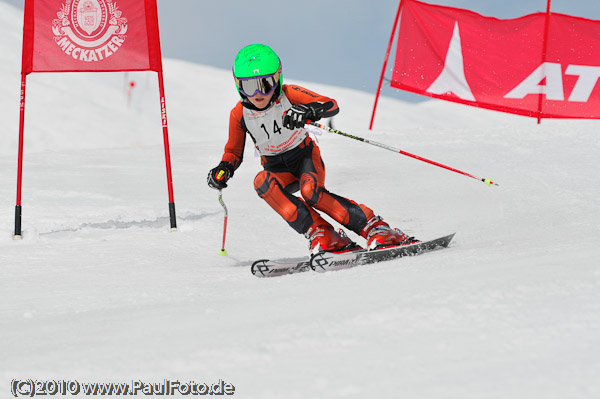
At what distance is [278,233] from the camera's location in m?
5.66

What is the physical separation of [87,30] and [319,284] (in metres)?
3.75

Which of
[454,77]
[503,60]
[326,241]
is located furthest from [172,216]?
[503,60]

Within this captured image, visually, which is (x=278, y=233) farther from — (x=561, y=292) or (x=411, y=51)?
(x=411, y=51)

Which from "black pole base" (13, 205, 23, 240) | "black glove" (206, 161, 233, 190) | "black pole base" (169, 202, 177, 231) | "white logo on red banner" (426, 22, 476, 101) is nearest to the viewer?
"black glove" (206, 161, 233, 190)

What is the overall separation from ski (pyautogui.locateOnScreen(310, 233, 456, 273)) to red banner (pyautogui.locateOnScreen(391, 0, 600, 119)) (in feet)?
25.7

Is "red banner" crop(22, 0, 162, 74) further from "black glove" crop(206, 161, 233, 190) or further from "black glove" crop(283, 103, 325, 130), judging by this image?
"black glove" crop(283, 103, 325, 130)

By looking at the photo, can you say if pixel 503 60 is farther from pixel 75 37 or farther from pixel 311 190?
pixel 311 190

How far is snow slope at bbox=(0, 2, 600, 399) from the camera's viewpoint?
1.73 meters

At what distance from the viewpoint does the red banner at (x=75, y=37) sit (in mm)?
5543

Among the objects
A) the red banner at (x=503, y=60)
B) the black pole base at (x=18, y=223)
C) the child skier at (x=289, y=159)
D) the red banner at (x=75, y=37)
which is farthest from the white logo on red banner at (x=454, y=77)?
the black pole base at (x=18, y=223)

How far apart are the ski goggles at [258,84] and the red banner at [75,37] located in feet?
6.87

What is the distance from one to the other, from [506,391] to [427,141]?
8863mm

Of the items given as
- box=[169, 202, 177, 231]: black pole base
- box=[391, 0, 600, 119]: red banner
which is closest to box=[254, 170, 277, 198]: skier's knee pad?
box=[169, 202, 177, 231]: black pole base

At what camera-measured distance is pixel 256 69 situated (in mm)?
3871
